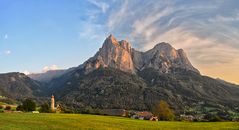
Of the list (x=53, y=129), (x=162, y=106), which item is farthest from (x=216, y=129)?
(x=162, y=106)

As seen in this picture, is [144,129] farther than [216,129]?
No

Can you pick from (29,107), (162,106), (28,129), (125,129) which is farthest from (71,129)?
(162,106)

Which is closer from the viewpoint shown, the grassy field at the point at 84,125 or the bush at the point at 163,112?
the grassy field at the point at 84,125

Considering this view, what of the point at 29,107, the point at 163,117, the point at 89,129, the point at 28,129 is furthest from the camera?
the point at 163,117

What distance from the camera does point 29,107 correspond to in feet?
421

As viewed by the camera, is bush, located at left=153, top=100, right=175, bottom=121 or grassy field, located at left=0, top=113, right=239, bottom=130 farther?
bush, located at left=153, top=100, right=175, bottom=121

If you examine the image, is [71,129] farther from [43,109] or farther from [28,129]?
[43,109]

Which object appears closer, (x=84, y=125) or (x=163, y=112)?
(x=84, y=125)

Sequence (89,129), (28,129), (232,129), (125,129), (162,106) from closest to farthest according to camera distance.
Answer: (28,129), (89,129), (125,129), (232,129), (162,106)

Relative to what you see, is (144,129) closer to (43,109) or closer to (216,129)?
(216,129)

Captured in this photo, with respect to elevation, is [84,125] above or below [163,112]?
above

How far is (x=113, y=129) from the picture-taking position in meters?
39.4

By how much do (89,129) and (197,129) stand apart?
15.6 metres

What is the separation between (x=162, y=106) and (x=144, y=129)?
4500 inches
